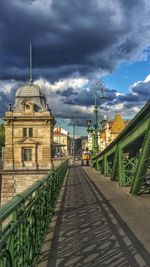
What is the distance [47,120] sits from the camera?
74.7 m

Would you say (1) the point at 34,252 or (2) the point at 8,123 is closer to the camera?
(1) the point at 34,252

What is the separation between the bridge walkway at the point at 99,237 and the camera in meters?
6.43

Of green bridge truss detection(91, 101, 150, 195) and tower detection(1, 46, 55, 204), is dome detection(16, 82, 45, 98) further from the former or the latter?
green bridge truss detection(91, 101, 150, 195)

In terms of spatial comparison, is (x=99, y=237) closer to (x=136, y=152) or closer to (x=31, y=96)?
(x=136, y=152)

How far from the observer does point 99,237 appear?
8086 millimetres

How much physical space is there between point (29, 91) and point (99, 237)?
7726 centimetres

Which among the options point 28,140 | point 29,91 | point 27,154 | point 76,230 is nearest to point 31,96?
point 29,91

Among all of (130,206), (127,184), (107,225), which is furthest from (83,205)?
(127,184)

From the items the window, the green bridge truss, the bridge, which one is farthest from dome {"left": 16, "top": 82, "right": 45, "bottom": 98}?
the bridge

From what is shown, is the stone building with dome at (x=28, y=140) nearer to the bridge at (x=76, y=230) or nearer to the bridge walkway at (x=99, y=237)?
the bridge at (x=76, y=230)

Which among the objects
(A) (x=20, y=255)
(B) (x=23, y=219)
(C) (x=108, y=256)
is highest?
(B) (x=23, y=219)

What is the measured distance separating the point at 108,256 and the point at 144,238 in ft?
5.12

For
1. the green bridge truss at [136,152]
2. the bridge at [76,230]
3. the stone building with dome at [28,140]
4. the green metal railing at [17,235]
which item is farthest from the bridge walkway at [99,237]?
the stone building with dome at [28,140]

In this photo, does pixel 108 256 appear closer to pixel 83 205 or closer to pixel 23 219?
pixel 23 219
